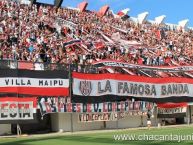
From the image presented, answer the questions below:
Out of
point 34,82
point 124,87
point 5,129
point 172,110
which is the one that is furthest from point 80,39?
point 5,129

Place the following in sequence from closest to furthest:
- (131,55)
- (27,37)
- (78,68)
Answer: (78,68) < (27,37) < (131,55)

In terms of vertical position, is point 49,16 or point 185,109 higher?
point 49,16

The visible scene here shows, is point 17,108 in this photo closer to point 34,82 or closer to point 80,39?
point 34,82

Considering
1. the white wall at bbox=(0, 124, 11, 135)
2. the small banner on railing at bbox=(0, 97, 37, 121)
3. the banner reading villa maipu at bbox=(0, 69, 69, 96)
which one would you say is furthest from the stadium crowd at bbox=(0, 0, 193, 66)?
the white wall at bbox=(0, 124, 11, 135)

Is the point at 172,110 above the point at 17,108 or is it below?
below

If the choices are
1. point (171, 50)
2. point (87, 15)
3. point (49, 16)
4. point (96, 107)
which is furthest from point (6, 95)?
point (171, 50)

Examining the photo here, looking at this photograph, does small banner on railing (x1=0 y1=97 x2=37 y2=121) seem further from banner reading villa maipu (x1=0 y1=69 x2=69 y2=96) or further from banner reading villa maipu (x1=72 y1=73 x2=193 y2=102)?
banner reading villa maipu (x1=72 y1=73 x2=193 y2=102)

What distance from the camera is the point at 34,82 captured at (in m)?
32.5

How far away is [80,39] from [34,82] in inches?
442

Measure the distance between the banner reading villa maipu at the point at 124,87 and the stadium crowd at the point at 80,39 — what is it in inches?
107

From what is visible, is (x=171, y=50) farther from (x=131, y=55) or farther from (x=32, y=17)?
(x=32, y=17)

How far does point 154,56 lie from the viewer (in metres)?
46.2

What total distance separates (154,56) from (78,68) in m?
13.1

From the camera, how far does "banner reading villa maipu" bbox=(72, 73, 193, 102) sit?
114 feet
